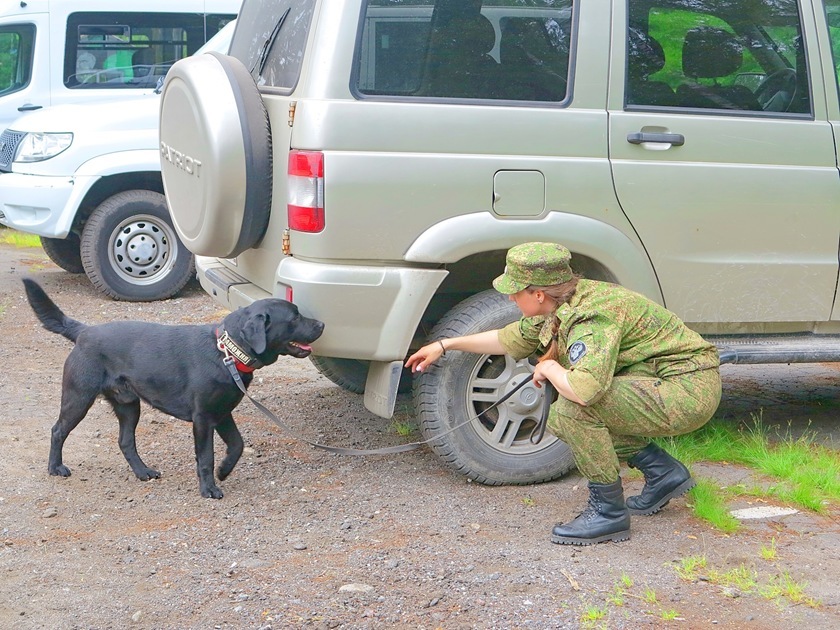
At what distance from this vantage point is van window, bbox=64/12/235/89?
9.60 metres

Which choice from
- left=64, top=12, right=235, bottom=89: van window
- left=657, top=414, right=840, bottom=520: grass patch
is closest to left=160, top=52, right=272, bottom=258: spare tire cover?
left=657, top=414, right=840, bottom=520: grass patch

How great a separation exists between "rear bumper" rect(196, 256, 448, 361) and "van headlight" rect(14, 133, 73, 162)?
4.67 meters

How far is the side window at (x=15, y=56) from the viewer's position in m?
9.79

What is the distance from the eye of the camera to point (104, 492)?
427cm

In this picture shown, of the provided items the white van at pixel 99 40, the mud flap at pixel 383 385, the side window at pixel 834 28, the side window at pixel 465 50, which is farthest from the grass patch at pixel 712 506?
the white van at pixel 99 40

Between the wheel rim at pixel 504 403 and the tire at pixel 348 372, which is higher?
the wheel rim at pixel 504 403

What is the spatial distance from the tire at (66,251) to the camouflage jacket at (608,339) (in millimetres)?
5900

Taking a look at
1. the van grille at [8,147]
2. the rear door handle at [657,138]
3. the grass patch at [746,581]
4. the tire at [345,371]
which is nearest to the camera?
the grass patch at [746,581]

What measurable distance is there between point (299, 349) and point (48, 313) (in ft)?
3.81

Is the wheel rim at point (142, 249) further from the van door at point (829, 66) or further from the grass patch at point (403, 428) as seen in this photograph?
the van door at point (829, 66)

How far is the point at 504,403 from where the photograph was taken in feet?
13.9

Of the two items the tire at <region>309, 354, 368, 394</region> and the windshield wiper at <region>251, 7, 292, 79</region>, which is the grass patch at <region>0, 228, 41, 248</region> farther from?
the windshield wiper at <region>251, 7, 292, 79</region>

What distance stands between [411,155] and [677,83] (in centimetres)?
119

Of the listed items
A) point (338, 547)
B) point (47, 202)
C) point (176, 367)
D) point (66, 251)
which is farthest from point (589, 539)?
point (66, 251)
